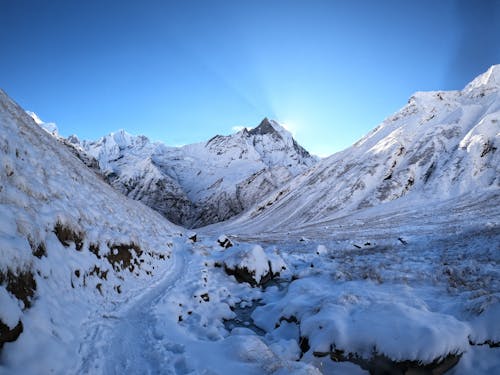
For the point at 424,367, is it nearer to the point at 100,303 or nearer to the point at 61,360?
the point at 61,360

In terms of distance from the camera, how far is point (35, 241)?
795cm

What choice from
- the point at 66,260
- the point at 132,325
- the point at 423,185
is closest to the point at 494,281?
the point at 132,325

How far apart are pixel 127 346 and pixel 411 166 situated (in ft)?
331

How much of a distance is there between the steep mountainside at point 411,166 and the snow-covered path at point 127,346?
248 feet

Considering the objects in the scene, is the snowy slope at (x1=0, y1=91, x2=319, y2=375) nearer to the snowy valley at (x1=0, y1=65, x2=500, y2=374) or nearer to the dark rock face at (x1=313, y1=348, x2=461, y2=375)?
the snowy valley at (x1=0, y1=65, x2=500, y2=374)

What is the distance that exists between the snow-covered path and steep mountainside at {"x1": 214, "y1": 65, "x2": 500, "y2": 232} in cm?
7574

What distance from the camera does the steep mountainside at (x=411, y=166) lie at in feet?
258

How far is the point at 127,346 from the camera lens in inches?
273

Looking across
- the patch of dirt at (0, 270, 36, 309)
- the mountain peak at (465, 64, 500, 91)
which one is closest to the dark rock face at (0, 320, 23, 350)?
the patch of dirt at (0, 270, 36, 309)

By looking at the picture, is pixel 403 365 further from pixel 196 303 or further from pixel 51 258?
pixel 51 258

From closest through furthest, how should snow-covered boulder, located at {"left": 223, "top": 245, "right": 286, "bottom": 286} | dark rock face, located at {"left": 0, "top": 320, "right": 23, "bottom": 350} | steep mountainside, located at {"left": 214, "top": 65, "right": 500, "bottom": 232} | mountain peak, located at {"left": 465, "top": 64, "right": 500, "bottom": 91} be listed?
dark rock face, located at {"left": 0, "top": 320, "right": 23, "bottom": 350}, snow-covered boulder, located at {"left": 223, "top": 245, "right": 286, "bottom": 286}, steep mountainside, located at {"left": 214, "top": 65, "right": 500, "bottom": 232}, mountain peak, located at {"left": 465, "top": 64, "right": 500, "bottom": 91}

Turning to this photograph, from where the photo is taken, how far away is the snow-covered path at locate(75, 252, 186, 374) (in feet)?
19.7

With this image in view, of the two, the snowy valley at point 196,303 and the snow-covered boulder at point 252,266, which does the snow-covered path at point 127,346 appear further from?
the snow-covered boulder at point 252,266

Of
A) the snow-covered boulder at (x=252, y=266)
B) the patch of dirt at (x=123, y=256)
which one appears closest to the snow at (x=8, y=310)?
the patch of dirt at (x=123, y=256)
